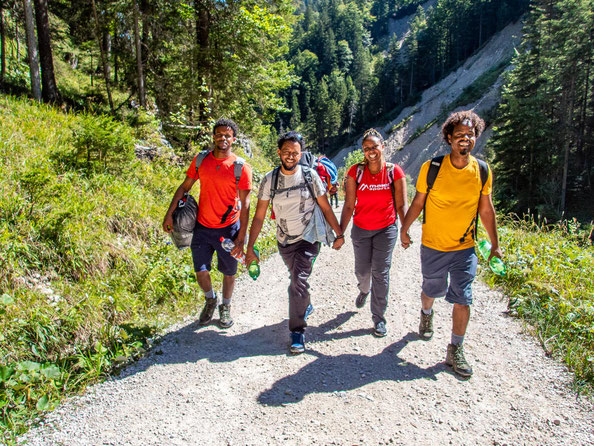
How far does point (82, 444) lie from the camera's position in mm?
2695

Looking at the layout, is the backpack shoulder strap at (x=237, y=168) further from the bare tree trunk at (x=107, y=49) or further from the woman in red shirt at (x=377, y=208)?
the bare tree trunk at (x=107, y=49)

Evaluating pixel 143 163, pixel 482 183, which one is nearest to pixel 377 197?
pixel 482 183

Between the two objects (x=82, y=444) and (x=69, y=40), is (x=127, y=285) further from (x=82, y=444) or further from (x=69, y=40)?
(x=69, y=40)

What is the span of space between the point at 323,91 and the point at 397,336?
82.8m

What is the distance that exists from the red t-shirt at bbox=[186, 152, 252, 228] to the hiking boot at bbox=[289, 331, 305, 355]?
1525mm

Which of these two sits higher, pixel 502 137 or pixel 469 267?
pixel 502 137

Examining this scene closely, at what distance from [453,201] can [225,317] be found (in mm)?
2981

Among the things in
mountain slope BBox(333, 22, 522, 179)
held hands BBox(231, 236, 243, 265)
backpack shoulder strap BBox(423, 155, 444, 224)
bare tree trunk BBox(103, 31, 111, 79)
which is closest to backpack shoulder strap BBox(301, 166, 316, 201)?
held hands BBox(231, 236, 243, 265)

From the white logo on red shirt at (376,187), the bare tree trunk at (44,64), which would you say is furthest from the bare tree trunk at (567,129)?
the bare tree trunk at (44,64)

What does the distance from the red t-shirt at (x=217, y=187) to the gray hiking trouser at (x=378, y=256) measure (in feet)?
5.02

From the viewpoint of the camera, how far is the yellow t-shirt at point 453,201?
11.6ft

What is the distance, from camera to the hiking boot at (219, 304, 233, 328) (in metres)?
4.52

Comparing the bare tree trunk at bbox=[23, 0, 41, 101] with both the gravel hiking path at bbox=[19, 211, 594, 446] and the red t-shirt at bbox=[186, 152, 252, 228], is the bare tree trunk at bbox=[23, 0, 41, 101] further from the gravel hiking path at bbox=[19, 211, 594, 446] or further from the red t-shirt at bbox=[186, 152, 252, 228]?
the gravel hiking path at bbox=[19, 211, 594, 446]

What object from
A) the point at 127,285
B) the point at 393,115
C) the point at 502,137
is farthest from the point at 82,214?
the point at 393,115
